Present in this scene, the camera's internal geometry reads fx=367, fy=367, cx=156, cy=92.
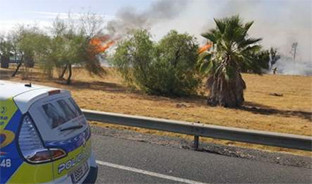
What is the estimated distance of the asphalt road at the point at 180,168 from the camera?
15.8 feet

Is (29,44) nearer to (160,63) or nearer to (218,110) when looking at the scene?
(160,63)

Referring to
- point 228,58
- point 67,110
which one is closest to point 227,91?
point 228,58

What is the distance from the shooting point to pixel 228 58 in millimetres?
16672

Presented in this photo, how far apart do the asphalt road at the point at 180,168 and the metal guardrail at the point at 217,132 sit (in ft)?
1.27

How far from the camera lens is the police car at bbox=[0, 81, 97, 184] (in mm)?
2758

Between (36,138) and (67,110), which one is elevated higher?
(67,110)

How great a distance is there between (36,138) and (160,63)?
769 inches

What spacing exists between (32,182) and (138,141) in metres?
4.07

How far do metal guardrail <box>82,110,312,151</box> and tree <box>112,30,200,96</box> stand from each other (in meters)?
14.7

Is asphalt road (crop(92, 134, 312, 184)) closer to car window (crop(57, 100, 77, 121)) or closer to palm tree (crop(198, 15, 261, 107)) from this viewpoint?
car window (crop(57, 100, 77, 121))

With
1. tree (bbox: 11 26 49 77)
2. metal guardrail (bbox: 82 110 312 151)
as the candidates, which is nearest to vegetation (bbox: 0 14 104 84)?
tree (bbox: 11 26 49 77)

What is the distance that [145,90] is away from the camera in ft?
75.2

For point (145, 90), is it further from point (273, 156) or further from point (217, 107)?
point (273, 156)

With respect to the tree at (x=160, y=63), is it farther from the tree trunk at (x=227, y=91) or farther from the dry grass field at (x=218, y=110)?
the tree trunk at (x=227, y=91)
